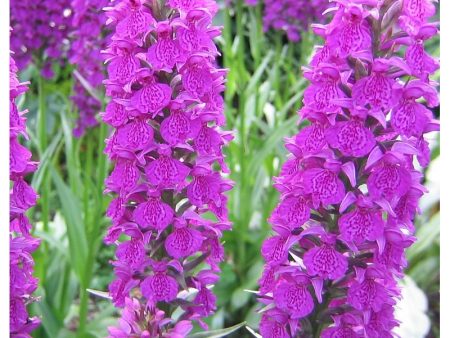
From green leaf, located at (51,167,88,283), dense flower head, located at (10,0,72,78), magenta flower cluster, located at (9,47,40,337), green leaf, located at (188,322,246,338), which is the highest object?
dense flower head, located at (10,0,72,78)

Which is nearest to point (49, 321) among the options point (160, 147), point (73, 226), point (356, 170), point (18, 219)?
point (73, 226)

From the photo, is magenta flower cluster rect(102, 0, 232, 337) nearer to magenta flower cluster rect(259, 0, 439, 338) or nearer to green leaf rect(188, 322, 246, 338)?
green leaf rect(188, 322, 246, 338)

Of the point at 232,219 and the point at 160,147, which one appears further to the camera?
the point at 232,219

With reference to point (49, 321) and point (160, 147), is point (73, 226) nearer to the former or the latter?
point (49, 321)

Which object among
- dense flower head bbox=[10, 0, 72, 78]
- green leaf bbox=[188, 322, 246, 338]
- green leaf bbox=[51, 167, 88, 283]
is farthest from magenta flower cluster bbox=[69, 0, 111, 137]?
green leaf bbox=[188, 322, 246, 338]

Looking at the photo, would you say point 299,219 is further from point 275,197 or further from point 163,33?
point 275,197

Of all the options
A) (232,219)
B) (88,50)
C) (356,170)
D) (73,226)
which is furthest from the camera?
(232,219)
